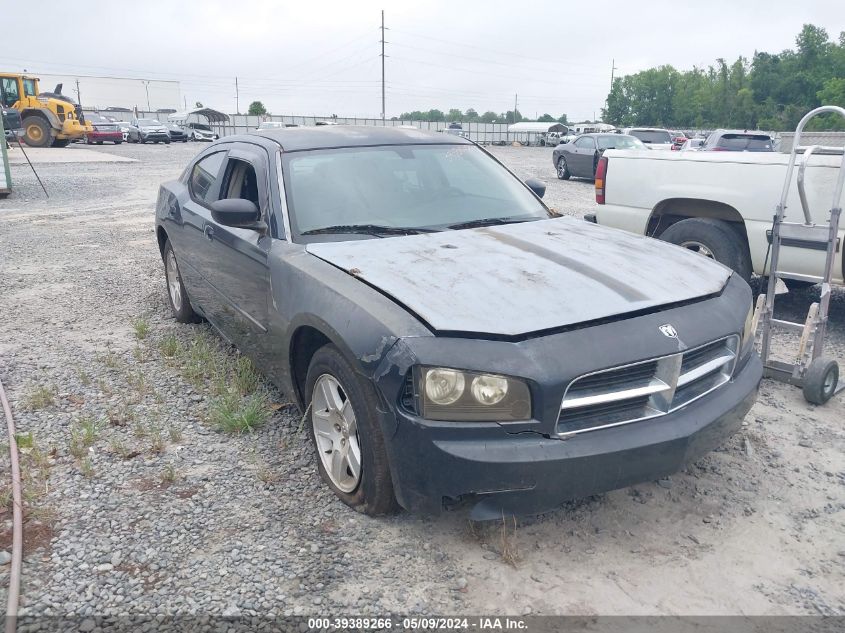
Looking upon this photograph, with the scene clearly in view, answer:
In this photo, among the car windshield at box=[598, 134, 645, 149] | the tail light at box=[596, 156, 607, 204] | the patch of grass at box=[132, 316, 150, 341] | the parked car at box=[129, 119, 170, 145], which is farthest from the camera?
the parked car at box=[129, 119, 170, 145]

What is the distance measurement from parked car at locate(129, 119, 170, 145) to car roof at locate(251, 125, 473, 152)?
41352mm

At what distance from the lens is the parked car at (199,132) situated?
151 feet

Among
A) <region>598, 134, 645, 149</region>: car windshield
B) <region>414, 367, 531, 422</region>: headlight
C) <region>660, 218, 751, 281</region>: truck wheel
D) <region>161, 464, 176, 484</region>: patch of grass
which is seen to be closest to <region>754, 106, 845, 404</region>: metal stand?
<region>660, 218, 751, 281</region>: truck wheel

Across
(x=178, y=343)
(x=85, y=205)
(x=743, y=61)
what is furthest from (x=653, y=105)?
(x=178, y=343)

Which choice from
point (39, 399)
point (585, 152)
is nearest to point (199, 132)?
point (585, 152)

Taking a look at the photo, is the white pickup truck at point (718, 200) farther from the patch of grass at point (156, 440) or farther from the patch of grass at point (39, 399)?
the patch of grass at point (39, 399)

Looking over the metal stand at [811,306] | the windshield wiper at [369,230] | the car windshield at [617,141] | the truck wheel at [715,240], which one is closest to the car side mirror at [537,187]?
the windshield wiper at [369,230]

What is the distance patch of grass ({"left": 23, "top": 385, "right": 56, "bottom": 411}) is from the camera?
4434 millimetres

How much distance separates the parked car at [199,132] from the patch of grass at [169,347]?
42853mm

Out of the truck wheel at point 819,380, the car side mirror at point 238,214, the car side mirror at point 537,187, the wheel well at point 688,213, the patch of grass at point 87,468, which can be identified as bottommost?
the patch of grass at point 87,468

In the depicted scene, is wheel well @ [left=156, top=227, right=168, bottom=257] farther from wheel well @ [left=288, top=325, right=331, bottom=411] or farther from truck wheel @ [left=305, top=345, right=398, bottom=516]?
truck wheel @ [left=305, top=345, right=398, bottom=516]

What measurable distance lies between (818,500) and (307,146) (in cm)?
326

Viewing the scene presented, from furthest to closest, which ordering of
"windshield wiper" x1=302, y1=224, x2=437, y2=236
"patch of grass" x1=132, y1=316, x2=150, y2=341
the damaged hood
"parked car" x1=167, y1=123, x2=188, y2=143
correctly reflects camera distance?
"parked car" x1=167, y1=123, x2=188, y2=143 → "patch of grass" x1=132, y1=316, x2=150, y2=341 → "windshield wiper" x1=302, y1=224, x2=437, y2=236 → the damaged hood

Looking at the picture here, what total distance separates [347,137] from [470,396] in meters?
2.34
